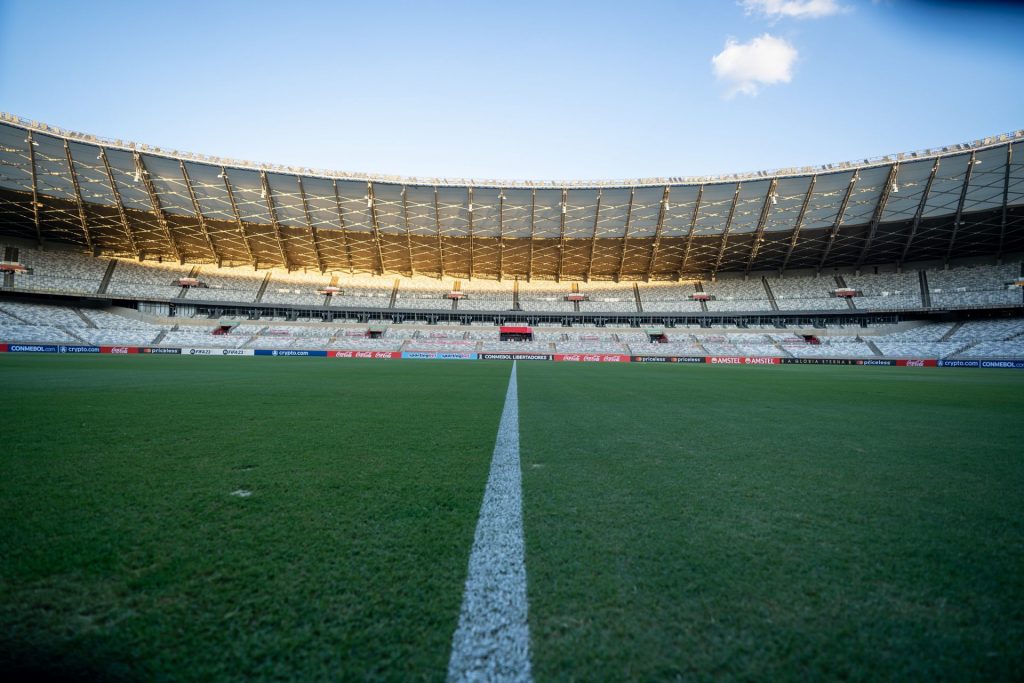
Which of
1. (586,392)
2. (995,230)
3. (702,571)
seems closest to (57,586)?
(702,571)

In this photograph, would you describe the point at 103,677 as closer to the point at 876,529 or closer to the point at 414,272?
the point at 876,529

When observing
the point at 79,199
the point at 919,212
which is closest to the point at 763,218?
the point at 919,212

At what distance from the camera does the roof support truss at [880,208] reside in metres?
31.8

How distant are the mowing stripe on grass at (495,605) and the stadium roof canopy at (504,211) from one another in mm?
37335

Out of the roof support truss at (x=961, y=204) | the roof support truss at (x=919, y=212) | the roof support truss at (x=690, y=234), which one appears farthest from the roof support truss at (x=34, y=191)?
the roof support truss at (x=961, y=204)

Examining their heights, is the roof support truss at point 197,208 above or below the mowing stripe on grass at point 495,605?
above

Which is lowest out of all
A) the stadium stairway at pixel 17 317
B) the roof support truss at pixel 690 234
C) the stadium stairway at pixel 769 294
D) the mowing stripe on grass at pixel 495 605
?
the mowing stripe on grass at pixel 495 605

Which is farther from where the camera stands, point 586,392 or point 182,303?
point 182,303

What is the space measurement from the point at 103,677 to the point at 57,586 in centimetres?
66

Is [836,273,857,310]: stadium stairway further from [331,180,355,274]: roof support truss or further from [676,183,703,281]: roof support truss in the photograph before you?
[331,180,355,274]: roof support truss

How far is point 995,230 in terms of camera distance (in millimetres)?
35469

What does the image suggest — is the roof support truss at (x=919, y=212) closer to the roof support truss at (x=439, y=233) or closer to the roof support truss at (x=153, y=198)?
the roof support truss at (x=439, y=233)

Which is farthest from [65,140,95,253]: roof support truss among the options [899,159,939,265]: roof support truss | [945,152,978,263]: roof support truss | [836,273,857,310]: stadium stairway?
[836,273,857,310]: stadium stairway

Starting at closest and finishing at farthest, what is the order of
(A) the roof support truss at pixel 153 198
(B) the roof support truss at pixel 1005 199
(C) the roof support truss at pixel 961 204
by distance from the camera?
(B) the roof support truss at pixel 1005 199 → (C) the roof support truss at pixel 961 204 → (A) the roof support truss at pixel 153 198
